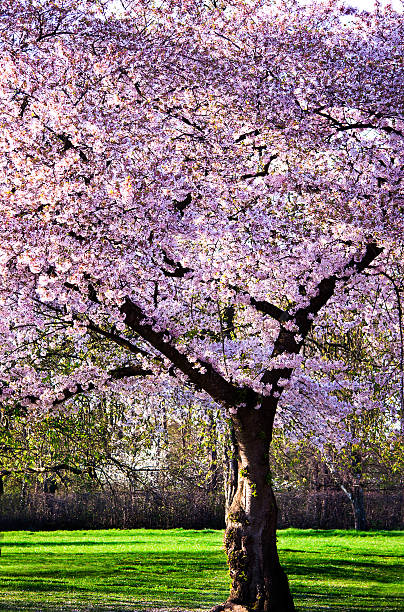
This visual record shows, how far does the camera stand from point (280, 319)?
13656 mm

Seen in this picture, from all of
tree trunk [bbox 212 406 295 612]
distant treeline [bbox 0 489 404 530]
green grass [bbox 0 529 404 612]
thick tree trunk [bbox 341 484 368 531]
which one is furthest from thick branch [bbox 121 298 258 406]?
distant treeline [bbox 0 489 404 530]

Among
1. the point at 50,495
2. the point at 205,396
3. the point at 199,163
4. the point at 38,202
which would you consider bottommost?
the point at 50,495

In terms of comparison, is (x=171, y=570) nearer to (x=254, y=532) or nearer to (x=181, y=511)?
(x=254, y=532)

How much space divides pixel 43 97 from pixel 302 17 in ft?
17.1

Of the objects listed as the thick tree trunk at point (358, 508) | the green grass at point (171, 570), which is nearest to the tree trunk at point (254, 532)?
the green grass at point (171, 570)

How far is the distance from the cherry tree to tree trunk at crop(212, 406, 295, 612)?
33 mm

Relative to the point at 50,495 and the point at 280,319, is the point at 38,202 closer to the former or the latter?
the point at 280,319

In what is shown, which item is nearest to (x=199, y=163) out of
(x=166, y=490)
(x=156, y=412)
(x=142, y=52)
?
(x=142, y=52)

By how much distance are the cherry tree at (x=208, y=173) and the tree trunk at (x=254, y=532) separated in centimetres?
3

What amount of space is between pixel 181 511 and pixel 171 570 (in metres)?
12.7

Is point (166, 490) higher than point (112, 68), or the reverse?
point (112, 68)

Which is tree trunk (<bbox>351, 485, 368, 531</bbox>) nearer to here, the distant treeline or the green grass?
the distant treeline

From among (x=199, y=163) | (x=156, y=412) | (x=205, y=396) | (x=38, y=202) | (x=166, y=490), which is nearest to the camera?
(x=38, y=202)

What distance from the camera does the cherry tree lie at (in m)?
10.8
